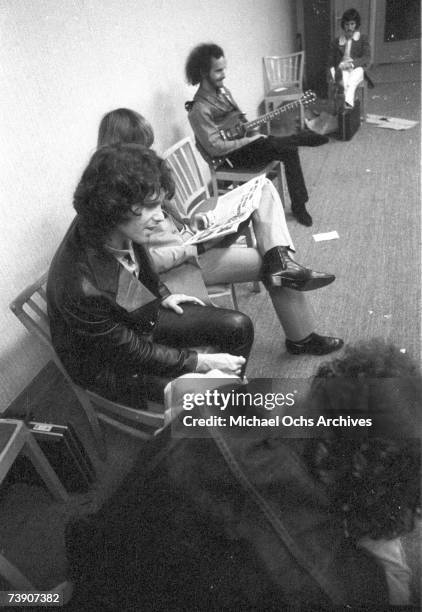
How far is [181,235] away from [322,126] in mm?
2757

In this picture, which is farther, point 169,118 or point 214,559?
point 169,118

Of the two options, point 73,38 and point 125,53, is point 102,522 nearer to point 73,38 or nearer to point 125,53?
point 73,38

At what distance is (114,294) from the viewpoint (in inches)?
43.8

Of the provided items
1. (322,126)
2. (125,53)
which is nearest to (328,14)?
(322,126)

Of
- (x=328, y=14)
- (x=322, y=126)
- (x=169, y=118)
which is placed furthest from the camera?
(x=328, y=14)

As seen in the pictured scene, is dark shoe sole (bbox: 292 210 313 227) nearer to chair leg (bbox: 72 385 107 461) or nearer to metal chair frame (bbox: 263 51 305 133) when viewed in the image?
metal chair frame (bbox: 263 51 305 133)

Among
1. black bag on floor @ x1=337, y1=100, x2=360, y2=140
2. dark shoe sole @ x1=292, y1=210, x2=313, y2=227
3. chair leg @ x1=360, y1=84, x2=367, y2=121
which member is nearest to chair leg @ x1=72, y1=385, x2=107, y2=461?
dark shoe sole @ x1=292, y1=210, x2=313, y2=227

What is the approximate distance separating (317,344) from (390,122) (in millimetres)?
2856

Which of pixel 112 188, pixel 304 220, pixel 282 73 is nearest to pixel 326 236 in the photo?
pixel 304 220

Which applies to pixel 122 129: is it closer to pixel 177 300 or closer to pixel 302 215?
pixel 177 300

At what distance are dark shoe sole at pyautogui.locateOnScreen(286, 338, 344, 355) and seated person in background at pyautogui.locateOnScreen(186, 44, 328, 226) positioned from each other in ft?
3.60

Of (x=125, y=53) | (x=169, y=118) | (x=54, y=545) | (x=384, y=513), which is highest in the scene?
(x=125, y=53)

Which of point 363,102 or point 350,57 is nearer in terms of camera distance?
point 350,57

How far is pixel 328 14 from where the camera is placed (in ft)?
13.8
